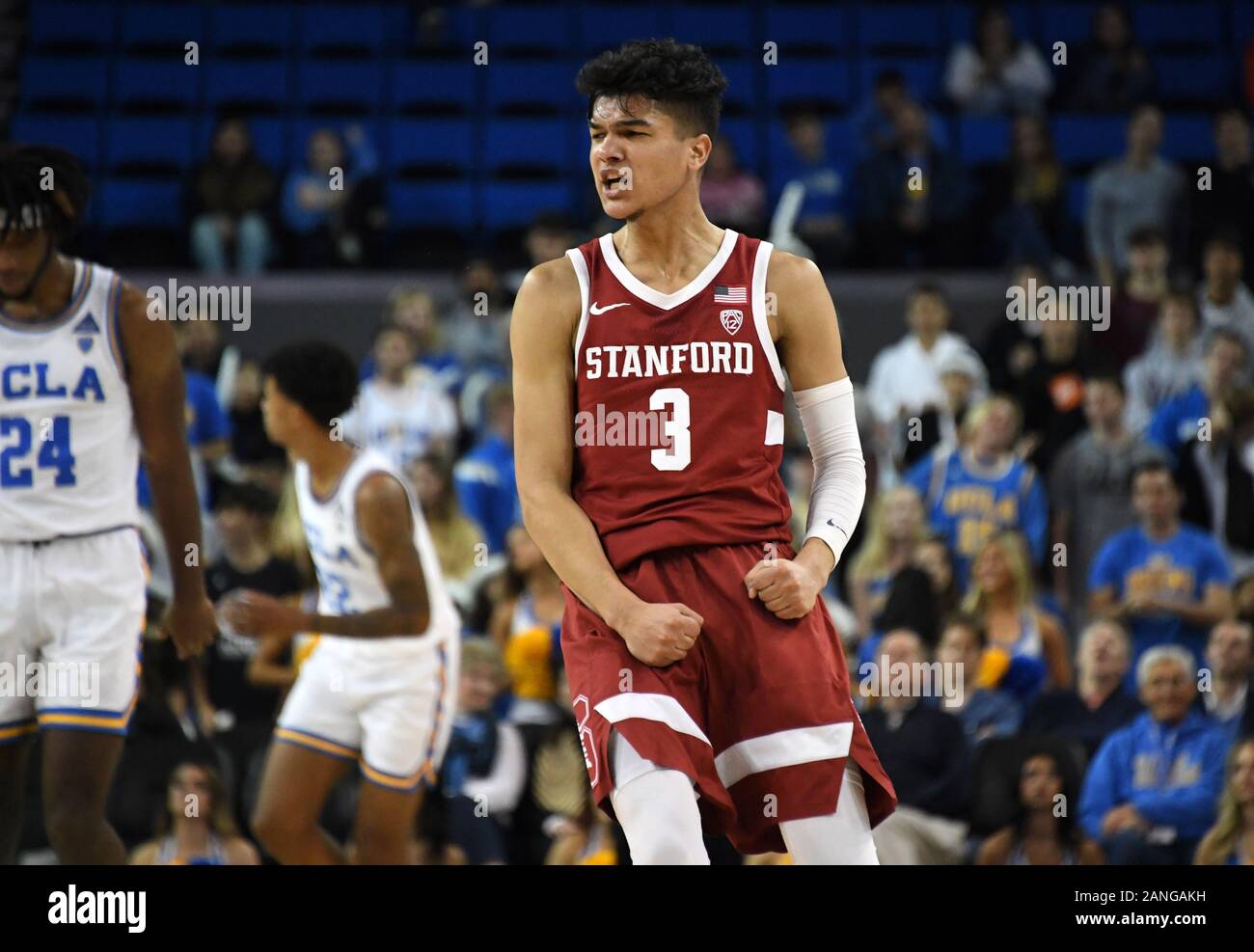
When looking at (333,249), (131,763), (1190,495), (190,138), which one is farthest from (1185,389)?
(190,138)

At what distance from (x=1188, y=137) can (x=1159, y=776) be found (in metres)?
4.81

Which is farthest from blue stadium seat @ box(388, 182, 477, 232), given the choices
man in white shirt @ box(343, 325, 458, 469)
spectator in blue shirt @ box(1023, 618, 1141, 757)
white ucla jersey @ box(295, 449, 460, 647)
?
spectator in blue shirt @ box(1023, 618, 1141, 757)

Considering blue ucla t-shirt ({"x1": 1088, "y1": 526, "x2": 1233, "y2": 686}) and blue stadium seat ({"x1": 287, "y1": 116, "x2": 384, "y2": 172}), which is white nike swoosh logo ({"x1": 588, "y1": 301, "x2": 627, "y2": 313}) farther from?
blue stadium seat ({"x1": 287, "y1": 116, "x2": 384, "y2": 172})

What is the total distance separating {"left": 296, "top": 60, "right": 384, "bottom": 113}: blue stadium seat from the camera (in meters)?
10.2

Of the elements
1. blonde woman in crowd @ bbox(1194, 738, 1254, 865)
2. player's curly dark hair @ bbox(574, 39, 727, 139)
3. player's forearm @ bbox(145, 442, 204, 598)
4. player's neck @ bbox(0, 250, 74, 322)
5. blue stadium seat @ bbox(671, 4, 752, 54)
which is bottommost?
blonde woman in crowd @ bbox(1194, 738, 1254, 865)

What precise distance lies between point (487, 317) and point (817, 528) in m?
4.76

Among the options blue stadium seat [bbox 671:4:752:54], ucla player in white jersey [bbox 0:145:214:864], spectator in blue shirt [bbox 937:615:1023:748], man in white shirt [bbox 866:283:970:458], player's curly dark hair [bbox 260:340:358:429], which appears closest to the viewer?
ucla player in white jersey [bbox 0:145:214:864]

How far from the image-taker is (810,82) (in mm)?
10312

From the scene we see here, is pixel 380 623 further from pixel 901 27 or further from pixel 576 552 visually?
pixel 901 27

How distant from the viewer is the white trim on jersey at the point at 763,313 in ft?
11.9

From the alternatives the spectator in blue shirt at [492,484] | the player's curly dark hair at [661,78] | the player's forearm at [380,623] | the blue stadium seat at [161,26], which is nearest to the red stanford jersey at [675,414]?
the player's curly dark hair at [661,78]

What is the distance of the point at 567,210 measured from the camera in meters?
9.73

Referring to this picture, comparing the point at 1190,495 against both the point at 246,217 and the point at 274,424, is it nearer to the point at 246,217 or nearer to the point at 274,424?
the point at 274,424

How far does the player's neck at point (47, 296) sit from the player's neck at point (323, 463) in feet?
3.63
